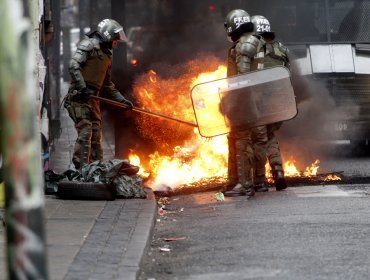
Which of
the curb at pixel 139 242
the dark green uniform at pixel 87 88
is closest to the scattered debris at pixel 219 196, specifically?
the curb at pixel 139 242

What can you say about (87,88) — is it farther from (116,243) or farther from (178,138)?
(116,243)

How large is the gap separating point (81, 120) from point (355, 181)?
3.14 metres

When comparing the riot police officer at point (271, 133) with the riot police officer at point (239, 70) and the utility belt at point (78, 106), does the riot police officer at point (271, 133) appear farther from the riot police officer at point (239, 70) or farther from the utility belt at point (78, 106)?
the utility belt at point (78, 106)

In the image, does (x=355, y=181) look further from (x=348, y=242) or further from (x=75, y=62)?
(x=348, y=242)

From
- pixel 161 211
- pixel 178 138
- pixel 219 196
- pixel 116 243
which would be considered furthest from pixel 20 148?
pixel 178 138

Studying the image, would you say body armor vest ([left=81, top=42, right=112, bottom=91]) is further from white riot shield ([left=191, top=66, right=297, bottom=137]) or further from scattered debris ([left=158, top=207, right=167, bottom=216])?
scattered debris ([left=158, top=207, right=167, bottom=216])

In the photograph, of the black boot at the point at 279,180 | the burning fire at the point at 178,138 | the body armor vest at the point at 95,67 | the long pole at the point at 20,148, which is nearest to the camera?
the long pole at the point at 20,148

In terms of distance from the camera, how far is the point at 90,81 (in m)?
12.0

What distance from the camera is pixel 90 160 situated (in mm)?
12422

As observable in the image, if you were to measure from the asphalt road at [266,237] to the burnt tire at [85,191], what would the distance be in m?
0.63

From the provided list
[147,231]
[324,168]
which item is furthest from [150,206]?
[324,168]

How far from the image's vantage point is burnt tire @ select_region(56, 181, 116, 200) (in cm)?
1045

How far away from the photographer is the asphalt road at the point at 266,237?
685 centimetres

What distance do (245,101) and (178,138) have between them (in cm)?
247
